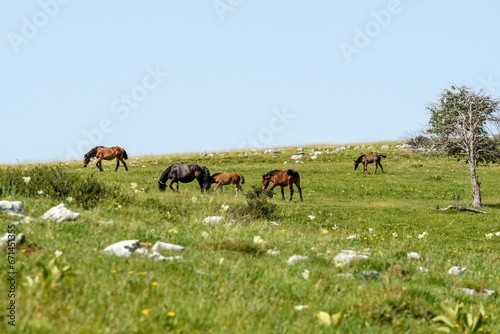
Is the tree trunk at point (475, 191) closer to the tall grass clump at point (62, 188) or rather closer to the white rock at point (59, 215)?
the tall grass clump at point (62, 188)

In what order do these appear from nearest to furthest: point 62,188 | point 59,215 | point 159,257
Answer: point 159,257 < point 59,215 < point 62,188

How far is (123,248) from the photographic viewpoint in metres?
8.55

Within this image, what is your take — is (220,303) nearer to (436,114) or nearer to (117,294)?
(117,294)

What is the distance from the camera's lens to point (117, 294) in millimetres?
6566

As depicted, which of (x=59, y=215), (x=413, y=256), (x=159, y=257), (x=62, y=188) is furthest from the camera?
(x=62, y=188)

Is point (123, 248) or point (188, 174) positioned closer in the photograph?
point (123, 248)

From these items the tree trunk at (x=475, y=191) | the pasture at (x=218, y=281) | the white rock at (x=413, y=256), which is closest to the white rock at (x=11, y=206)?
the pasture at (x=218, y=281)

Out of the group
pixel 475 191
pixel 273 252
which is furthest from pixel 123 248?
pixel 475 191

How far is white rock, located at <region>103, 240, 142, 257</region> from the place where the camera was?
8406mm

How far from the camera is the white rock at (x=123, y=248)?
27.6 ft

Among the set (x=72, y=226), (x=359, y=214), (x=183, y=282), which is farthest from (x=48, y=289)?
(x=359, y=214)

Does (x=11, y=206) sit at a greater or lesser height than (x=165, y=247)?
greater

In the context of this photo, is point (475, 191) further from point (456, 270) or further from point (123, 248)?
point (123, 248)

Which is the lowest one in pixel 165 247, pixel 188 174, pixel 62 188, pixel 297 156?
pixel 297 156
